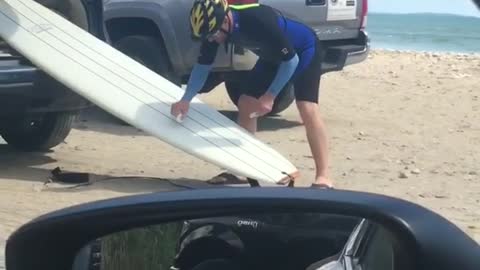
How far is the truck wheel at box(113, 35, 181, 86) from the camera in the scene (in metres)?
10.6

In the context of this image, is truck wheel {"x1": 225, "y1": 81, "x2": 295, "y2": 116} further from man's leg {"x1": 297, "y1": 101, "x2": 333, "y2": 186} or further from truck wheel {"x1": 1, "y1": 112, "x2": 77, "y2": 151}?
man's leg {"x1": 297, "y1": 101, "x2": 333, "y2": 186}

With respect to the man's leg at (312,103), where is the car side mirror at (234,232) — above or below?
above

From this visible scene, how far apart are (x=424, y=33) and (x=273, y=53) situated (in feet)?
206

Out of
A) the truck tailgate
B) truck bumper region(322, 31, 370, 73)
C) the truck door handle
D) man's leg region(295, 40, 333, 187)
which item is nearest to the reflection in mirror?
man's leg region(295, 40, 333, 187)

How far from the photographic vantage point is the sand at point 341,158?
26.1 feet

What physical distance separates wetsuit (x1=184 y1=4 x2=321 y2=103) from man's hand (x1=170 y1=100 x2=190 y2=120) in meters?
0.08

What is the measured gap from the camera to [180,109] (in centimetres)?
827

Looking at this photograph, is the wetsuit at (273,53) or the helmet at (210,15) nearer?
the helmet at (210,15)

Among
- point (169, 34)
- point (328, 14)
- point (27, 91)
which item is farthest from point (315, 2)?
point (27, 91)

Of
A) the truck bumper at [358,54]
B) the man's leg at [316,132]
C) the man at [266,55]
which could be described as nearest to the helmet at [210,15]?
the man at [266,55]

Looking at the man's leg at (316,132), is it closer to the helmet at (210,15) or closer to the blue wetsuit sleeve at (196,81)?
the blue wetsuit sleeve at (196,81)

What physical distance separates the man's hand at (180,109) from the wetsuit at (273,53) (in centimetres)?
8

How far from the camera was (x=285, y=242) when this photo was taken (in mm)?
2678

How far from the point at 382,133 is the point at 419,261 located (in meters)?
10.3
